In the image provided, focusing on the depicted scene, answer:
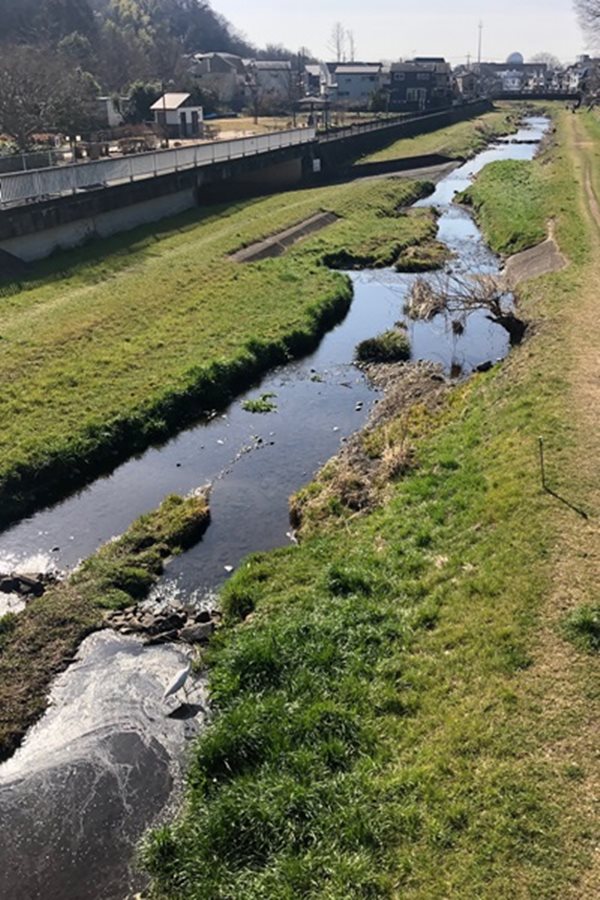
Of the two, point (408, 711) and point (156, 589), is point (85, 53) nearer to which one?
point (156, 589)

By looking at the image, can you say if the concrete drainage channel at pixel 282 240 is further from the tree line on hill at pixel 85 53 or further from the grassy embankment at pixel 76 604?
the grassy embankment at pixel 76 604

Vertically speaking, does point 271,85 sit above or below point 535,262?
above

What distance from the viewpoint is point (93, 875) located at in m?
8.12

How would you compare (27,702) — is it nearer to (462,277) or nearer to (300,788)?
(300,788)

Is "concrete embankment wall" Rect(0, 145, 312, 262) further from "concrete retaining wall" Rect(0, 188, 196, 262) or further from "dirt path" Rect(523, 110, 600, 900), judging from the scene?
"dirt path" Rect(523, 110, 600, 900)

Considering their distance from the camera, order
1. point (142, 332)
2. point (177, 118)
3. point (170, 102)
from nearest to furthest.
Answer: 1. point (142, 332)
2. point (177, 118)
3. point (170, 102)

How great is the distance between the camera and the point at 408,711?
8969mm

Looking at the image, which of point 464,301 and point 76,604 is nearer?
→ point 76,604

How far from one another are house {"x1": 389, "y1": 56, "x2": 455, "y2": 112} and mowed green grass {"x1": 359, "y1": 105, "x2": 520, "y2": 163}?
36.9ft

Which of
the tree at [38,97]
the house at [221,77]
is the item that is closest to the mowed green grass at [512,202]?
the tree at [38,97]

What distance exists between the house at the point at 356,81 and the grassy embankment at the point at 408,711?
421ft

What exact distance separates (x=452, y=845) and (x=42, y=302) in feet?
71.6

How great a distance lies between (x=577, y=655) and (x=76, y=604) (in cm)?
741

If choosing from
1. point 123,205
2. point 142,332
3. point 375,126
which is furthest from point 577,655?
point 375,126
